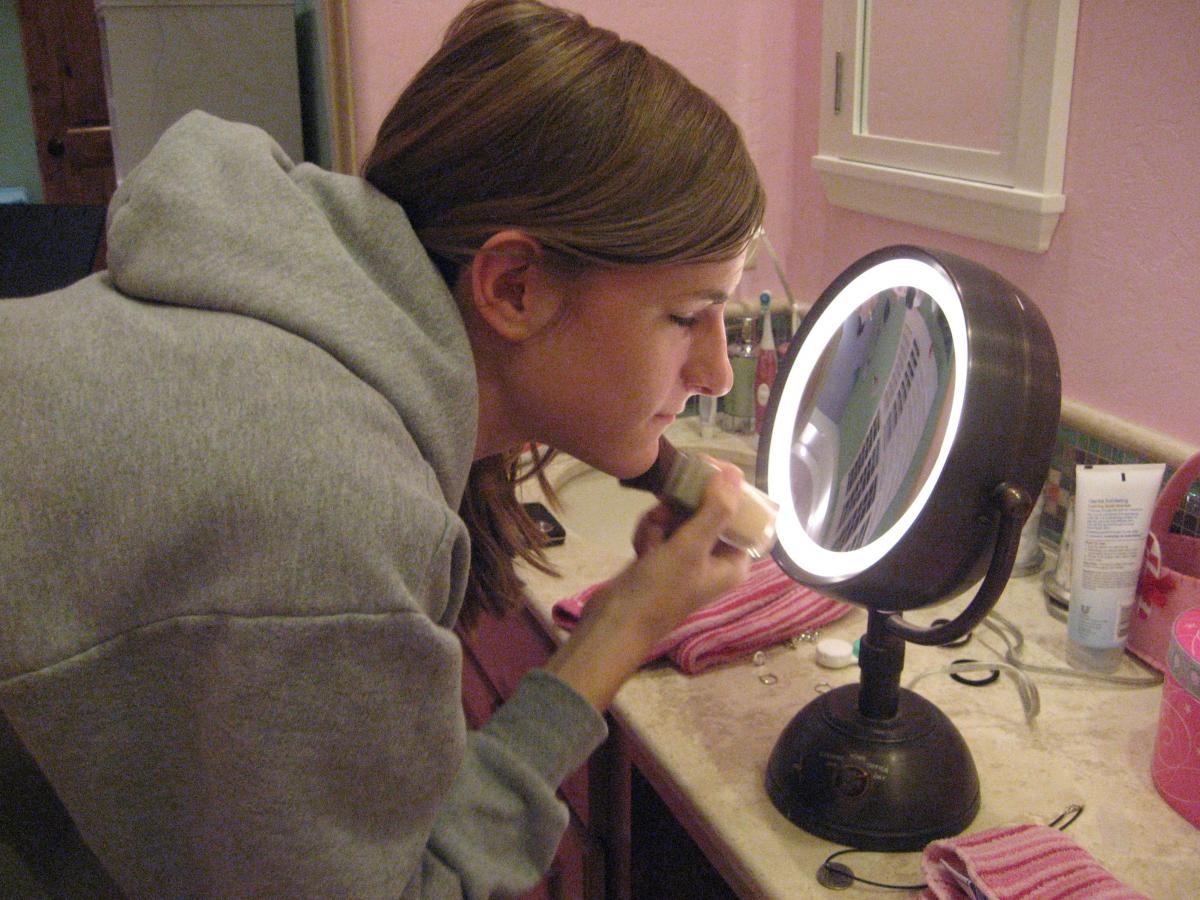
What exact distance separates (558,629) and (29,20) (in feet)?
14.9

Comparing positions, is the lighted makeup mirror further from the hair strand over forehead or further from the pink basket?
the pink basket

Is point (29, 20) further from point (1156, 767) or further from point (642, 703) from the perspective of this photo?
point (1156, 767)

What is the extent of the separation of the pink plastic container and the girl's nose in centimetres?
39

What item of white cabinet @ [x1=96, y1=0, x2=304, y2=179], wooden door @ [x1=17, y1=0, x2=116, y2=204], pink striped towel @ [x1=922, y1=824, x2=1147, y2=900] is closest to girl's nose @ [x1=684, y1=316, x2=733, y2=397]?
pink striped towel @ [x1=922, y1=824, x2=1147, y2=900]

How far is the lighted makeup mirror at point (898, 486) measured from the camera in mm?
707

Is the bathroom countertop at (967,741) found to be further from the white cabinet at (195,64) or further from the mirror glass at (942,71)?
the white cabinet at (195,64)

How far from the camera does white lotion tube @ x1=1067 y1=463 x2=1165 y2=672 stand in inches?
38.3

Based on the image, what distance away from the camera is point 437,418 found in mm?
641

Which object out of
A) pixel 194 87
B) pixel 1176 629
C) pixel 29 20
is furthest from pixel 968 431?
pixel 29 20

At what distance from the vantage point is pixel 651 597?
80cm

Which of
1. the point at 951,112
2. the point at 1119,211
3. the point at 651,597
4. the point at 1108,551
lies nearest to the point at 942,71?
the point at 951,112

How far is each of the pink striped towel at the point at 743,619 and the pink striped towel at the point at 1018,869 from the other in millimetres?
274

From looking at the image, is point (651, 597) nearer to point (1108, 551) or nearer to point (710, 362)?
point (710, 362)

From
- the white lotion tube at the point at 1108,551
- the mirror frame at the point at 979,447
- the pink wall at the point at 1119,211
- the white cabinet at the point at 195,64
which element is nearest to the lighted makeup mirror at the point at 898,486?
the mirror frame at the point at 979,447
